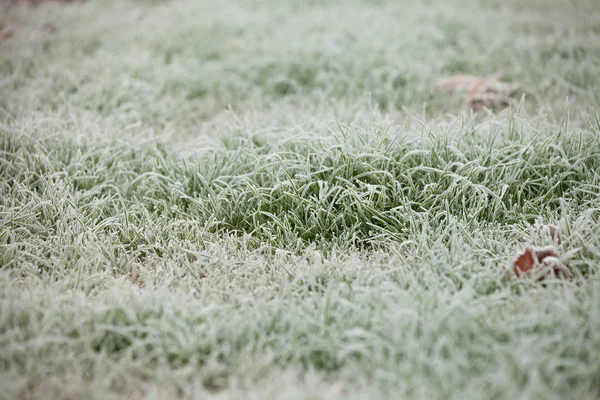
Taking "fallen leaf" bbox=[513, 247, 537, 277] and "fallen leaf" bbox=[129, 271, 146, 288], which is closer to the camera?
"fallen leaf" bbox=[513, 247, 537, 277]

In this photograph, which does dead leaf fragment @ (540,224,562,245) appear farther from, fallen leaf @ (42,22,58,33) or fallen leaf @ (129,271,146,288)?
fallen leaf @ (42,22,58,33)

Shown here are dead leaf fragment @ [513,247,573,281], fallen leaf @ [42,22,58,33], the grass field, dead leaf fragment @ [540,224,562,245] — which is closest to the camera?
the grass field

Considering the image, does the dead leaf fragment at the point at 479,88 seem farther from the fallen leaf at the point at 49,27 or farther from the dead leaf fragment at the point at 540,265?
the fallen leaf at the point at 49,27

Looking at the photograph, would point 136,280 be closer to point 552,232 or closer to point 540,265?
point 540,265

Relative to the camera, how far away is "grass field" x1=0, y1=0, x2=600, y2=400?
4.27 feet

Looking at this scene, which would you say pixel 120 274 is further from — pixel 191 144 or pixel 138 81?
pixel 138 81

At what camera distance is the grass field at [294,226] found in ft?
4.27

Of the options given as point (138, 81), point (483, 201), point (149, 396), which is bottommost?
point (149, 396)

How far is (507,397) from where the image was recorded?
3.80 feet

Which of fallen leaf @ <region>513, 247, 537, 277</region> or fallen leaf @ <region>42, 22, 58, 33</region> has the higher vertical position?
fallen leaf @ <region>42, 22, 58, 33</region>

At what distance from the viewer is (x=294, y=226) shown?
201 cm

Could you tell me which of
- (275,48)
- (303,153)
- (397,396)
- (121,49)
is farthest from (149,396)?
(121,49)

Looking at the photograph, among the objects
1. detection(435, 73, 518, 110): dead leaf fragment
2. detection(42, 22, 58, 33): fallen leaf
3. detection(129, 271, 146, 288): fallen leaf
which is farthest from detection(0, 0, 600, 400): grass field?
detection(42, 22, 58, 33): fallen leaf

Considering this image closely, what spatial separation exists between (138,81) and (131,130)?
726 millimetres
